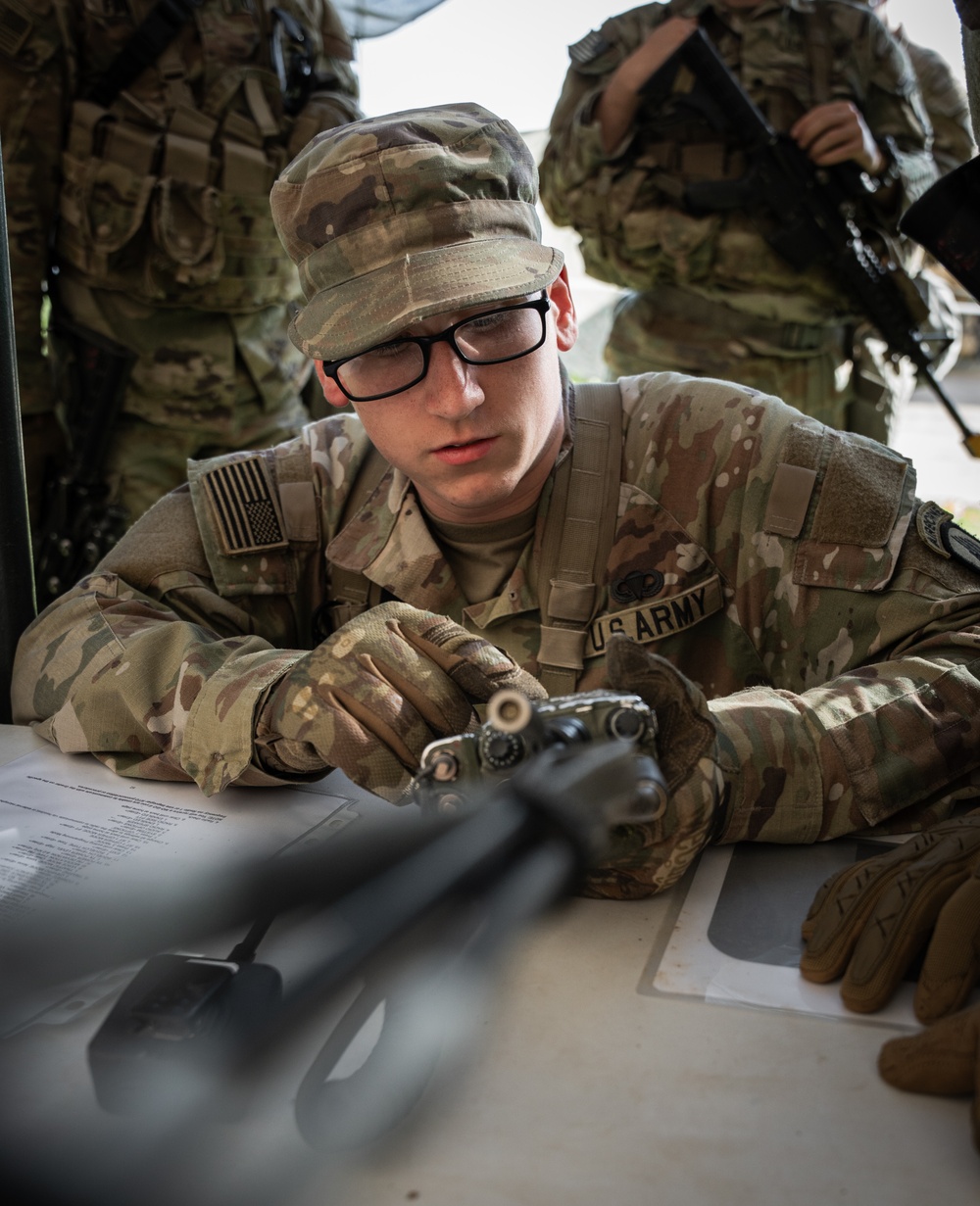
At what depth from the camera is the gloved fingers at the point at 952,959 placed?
0.84 m

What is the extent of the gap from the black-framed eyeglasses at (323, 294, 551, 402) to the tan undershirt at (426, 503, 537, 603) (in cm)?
28

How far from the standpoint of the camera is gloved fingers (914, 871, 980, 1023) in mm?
840

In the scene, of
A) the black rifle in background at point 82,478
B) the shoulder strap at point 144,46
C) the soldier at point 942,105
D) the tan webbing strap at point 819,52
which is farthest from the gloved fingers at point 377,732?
the soldier at point 942,105

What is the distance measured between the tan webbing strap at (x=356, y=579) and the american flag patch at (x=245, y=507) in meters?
0.10

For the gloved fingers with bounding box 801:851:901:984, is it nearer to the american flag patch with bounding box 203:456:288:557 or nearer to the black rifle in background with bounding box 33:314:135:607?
the american flag patch with bounding box 203:456:288:557

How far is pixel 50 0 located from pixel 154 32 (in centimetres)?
27

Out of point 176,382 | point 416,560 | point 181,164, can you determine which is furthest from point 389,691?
point 181,164

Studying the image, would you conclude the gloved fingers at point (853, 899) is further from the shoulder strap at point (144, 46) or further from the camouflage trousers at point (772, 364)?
the shoulder strap at point (144, 46)

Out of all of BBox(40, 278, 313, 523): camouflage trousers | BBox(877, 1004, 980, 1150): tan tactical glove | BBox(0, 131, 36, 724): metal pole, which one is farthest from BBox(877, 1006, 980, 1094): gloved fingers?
BBox(40, 278, 313, 523): camouflage trousers

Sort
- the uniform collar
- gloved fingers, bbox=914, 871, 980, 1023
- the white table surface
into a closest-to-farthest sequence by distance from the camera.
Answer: the white table surface, gloved fingers, bbox=914, 871, 980, 1023, the uniform collar

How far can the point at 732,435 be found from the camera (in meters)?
1.56

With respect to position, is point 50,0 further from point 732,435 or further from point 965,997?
point 965,997

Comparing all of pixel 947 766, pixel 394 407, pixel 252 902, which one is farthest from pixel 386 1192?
pixel 394 407

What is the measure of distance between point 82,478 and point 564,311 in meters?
2.13
